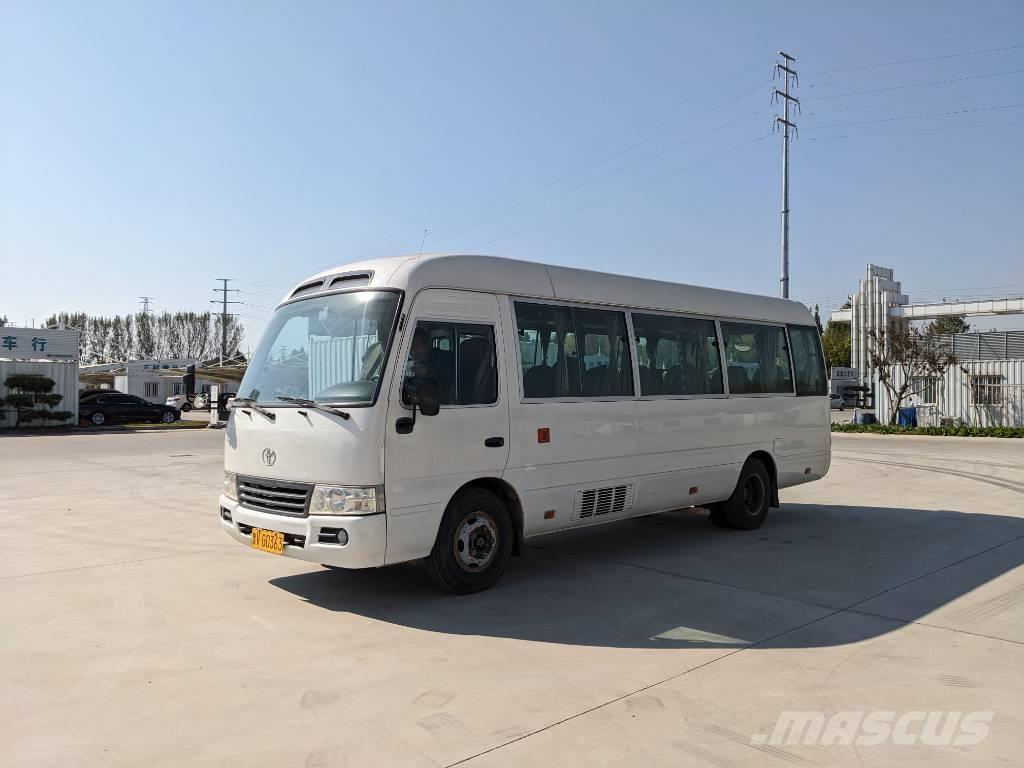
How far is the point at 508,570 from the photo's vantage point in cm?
805

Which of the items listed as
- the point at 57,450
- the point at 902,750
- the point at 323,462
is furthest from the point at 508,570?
the point at 57,450

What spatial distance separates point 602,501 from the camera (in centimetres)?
812

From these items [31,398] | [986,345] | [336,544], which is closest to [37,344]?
[31,398]

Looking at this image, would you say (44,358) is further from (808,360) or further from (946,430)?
(946,430)

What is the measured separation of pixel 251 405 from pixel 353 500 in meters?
1.47

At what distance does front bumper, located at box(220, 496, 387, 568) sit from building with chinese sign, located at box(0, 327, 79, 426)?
34.3 metres

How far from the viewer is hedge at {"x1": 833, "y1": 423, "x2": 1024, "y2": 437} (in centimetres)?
2917

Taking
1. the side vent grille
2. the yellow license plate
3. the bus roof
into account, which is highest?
the bus roof

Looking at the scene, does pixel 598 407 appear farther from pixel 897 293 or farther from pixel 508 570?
pixel 897 293

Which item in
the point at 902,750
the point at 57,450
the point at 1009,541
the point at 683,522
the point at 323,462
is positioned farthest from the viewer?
the point at 57,450

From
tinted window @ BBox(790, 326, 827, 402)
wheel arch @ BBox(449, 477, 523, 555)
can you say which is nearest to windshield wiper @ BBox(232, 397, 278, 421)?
wheel arch @ BBox(449, 477, 523, 555)

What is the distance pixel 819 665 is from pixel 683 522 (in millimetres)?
5693

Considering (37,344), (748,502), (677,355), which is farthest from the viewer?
(37,344)

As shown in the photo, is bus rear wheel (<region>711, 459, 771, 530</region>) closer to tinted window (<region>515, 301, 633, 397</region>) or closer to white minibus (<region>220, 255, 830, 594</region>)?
white minibus (<region>220, 255, 830, 594</region>)
